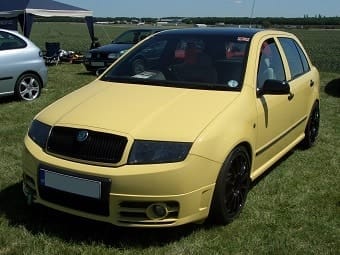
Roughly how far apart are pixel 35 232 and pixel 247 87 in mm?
2065

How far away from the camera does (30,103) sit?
9.57m

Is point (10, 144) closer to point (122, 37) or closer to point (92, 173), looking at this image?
point (92, 173)

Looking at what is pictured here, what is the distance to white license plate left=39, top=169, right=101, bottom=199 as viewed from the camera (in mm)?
3385

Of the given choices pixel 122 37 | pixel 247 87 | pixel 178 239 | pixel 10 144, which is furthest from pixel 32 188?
pixel 122 37

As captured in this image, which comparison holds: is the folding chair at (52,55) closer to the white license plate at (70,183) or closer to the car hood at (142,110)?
the car hood at (142,110)

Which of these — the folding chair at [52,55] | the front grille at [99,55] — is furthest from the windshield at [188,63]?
the folding chair at [52,55]

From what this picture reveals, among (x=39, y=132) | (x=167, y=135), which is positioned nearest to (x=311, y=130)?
(x=167, y=135)

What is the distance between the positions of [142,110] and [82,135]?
0.52 m

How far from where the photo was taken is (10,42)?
920 cm

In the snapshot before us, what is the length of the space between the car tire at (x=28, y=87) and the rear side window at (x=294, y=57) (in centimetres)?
549

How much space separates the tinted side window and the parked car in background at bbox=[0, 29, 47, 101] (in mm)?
5502

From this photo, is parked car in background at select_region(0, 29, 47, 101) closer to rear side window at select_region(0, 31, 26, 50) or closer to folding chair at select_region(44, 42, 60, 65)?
rear side window at select_region(0, 31, 26, 50)

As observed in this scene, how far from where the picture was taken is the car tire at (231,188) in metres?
3.69

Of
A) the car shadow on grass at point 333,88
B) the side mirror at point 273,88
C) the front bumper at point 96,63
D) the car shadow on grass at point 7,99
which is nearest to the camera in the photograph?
the side mirror at point 273,88
